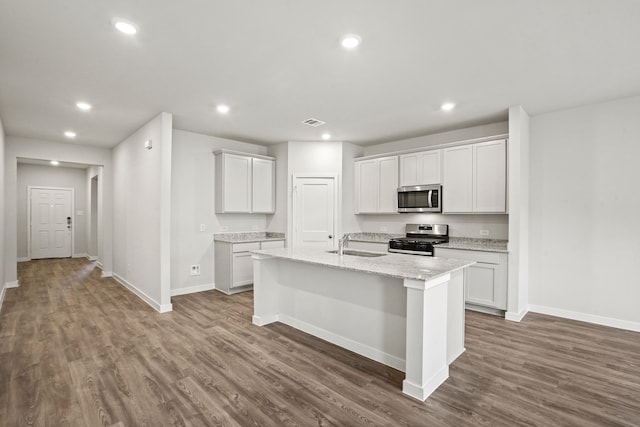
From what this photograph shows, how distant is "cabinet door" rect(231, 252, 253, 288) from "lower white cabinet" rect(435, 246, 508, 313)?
10.6ft

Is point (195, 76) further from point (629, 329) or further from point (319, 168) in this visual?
point (629, 329)

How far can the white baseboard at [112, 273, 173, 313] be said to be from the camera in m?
4.30

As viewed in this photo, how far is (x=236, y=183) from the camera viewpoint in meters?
5.64

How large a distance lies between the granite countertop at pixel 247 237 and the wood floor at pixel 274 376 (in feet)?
5.12

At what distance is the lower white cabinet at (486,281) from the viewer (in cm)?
414

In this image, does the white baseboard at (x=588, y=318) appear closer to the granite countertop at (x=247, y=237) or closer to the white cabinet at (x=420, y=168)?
the white cabinet at (x=420, y=168)

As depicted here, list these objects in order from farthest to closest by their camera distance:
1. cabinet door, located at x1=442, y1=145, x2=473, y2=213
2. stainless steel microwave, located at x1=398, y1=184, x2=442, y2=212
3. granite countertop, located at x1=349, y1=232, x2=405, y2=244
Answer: granite countertop, located at x1=349, y1=232, x2=405, y2=244 → stainless steel microwave, located at x1=398, y1=184, x2=442, y2=212 → cabinet door, located at x1=442, y1=145, x2=473, y2=213

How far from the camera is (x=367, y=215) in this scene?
630 centimetres

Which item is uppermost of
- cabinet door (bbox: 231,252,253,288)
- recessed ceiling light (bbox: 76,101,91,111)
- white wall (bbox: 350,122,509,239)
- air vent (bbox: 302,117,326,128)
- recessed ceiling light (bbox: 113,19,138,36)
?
air vent (bbox: 302,117,326,128)

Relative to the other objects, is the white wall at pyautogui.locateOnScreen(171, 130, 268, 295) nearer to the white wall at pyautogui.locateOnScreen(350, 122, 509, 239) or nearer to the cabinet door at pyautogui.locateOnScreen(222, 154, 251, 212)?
the cabinet door at pyautogui.locateOnScreen(222, 154, 251, 212)

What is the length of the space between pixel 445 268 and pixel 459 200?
8.12 feet

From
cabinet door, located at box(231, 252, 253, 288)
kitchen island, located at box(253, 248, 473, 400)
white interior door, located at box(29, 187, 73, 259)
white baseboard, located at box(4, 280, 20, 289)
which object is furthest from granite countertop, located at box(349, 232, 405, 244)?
white interior door, located at box(29, 187, 73, 259)

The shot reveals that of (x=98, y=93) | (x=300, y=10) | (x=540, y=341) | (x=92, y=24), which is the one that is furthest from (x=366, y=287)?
(x=98, y=93)

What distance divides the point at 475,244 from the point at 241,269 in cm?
366
